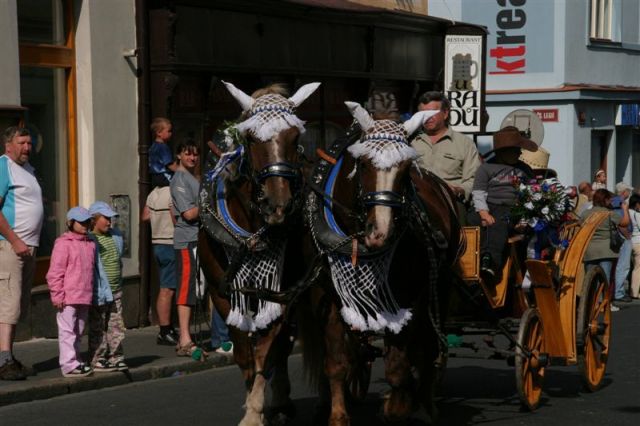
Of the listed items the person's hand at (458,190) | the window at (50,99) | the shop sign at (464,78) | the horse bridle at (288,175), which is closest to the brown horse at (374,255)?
the horse bridle at (288,175)

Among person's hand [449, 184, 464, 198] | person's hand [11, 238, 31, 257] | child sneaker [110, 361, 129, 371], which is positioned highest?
person's hand [449, 184, 464, 198]

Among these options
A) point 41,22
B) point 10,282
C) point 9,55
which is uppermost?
point 41,22

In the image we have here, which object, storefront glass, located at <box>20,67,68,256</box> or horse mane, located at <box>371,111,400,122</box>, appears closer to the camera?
horse mane, located at <box>371,111,400,122</box>

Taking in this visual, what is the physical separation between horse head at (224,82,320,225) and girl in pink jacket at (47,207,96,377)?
3.54 meters

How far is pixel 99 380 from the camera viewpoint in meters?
12.0

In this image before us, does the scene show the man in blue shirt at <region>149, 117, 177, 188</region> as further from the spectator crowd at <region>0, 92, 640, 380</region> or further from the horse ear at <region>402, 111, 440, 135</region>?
the horse ear at <region>402, 111, 440, 135</region>

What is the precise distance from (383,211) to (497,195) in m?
2.89

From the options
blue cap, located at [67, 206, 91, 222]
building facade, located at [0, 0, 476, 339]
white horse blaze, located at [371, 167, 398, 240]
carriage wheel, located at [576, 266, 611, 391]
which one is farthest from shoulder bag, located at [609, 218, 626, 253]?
white horse blaze, located at [371, 167, 398, 240]

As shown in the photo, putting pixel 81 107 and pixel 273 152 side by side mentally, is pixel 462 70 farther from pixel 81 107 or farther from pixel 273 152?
pixel 273 152

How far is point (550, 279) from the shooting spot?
10.5 m

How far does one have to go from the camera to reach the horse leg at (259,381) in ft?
28.5

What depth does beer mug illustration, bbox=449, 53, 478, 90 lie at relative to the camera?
22969 millimetres

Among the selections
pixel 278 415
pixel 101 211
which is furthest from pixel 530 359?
pixel 101 211

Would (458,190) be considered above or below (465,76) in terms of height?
below
